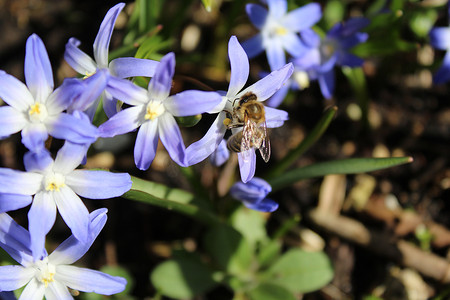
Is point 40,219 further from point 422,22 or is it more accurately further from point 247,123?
point 422,22

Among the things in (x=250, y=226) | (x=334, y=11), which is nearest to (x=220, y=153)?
(x=250, y=226)

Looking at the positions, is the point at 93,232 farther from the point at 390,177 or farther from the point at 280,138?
the point at 390,177

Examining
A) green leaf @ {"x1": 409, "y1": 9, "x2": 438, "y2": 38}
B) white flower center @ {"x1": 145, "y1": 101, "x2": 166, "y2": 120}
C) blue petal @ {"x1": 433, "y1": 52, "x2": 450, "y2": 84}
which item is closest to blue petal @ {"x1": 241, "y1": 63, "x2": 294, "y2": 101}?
white flower center @ {"x1": 145, "y1": 101, "x2": 166, "y2": 120}

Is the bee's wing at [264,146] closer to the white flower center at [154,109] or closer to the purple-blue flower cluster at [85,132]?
the purple-blue flower cluster at [85,132]

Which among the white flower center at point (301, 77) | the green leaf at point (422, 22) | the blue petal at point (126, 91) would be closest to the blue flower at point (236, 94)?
the blue petal at point (126, 91)

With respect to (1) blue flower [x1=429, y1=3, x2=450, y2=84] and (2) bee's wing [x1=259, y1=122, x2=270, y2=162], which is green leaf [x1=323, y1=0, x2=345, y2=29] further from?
(2) bee's wing [x1=259, y1=122, x2=270, y2=162]

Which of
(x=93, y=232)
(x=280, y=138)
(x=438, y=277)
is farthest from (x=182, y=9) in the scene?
(x=438, y=277)

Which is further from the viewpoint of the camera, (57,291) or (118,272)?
(118,272)
